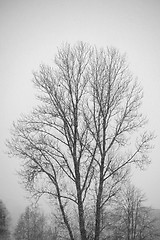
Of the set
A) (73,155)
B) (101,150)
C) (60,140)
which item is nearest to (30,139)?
(60,140)

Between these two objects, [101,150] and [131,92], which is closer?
[101,150]

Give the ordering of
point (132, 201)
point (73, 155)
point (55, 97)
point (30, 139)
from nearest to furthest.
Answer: point (73, 155) → point (30, 139) → point (55, 97) → point (132, 201)

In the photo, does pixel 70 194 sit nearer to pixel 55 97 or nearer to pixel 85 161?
pixel 85 161

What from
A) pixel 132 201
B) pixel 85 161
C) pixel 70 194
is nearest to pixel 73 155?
pixel 85 161

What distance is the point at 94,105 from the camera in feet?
25.6

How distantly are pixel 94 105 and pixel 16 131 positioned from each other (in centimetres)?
327

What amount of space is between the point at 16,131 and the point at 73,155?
8.12 ft

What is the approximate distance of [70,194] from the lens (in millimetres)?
7211

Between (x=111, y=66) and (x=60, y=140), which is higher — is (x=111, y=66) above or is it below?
above

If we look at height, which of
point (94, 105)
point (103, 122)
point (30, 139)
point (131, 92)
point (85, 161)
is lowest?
point (85, 161)

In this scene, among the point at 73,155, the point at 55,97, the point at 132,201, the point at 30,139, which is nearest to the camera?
the point at 73,155

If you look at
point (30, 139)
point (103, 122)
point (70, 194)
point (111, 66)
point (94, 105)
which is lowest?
point (70, 194)

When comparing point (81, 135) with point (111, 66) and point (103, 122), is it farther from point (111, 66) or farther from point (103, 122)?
point (111, 66)

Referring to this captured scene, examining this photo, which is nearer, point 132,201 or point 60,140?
point 60,140
